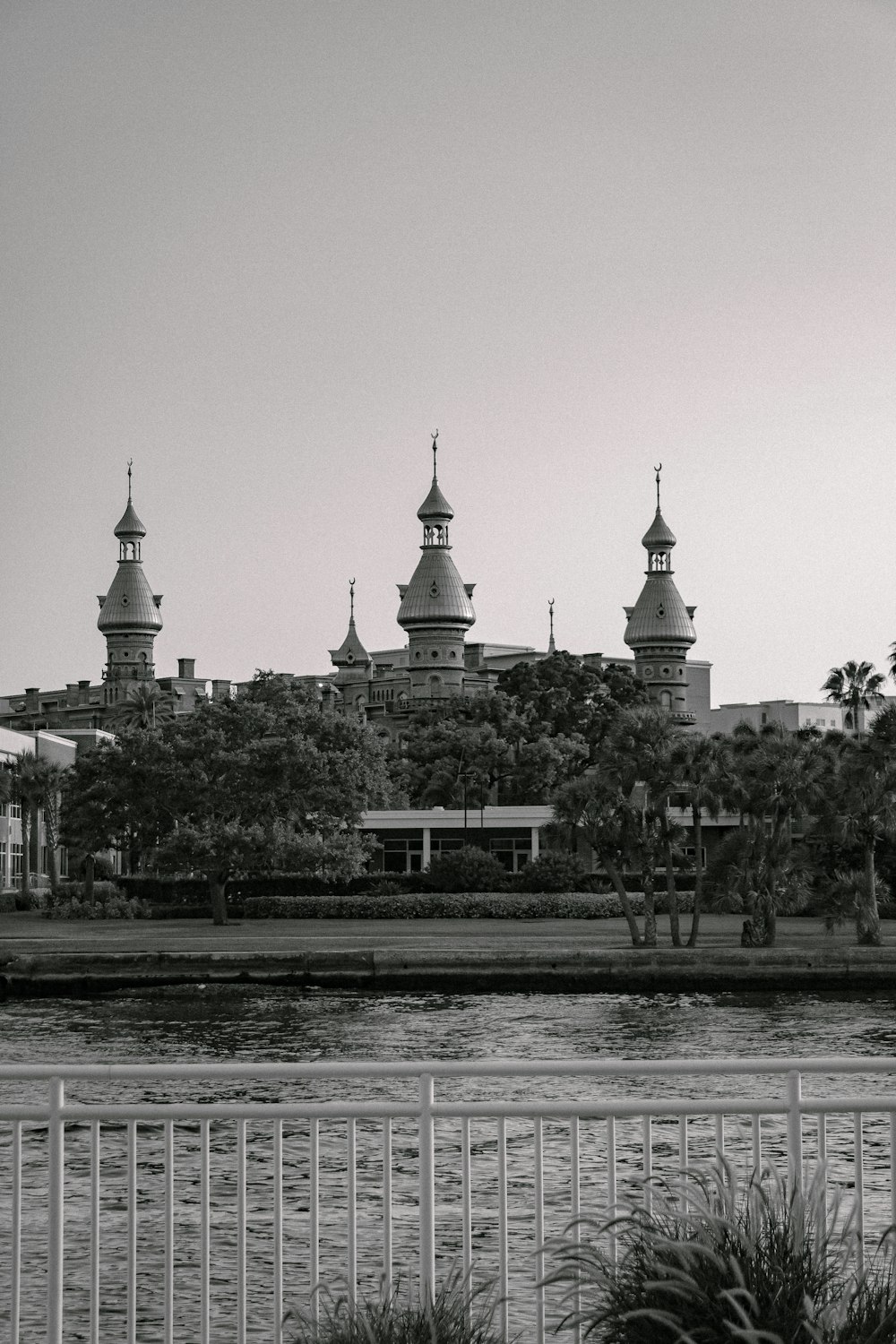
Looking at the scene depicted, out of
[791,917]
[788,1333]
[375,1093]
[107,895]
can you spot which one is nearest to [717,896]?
[791,917]

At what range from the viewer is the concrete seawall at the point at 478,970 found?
3684cm

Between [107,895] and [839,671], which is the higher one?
[839,671]

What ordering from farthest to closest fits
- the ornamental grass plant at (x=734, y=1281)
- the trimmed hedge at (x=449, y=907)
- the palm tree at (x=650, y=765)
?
the trimmed hedge at (x=449, y=907) → the palm tree at (x=650, y=765) → the ornamental grass plant at (x=734, y=1281)

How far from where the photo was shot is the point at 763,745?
41.6 meters

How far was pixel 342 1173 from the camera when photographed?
16.7 metres

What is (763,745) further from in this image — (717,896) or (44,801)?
(44,801)

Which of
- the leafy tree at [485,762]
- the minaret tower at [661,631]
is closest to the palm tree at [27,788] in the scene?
the leafy tree at [485,762]

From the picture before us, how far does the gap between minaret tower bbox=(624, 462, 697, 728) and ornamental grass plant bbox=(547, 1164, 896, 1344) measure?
161102 millimetres

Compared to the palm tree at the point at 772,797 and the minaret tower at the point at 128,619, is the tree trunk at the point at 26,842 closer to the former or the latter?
the palm tree at the point at 772,797

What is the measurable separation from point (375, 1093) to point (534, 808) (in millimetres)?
52329

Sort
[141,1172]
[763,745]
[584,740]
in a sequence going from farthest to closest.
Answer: [584,740] < [763,745] < [141,1172]

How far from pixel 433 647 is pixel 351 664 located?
912 inches

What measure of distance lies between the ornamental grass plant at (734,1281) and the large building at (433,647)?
466 ft

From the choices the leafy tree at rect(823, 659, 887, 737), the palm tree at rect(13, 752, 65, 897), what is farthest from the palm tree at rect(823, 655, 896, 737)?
the palm tree at rect(13, 752, 65, 897)
